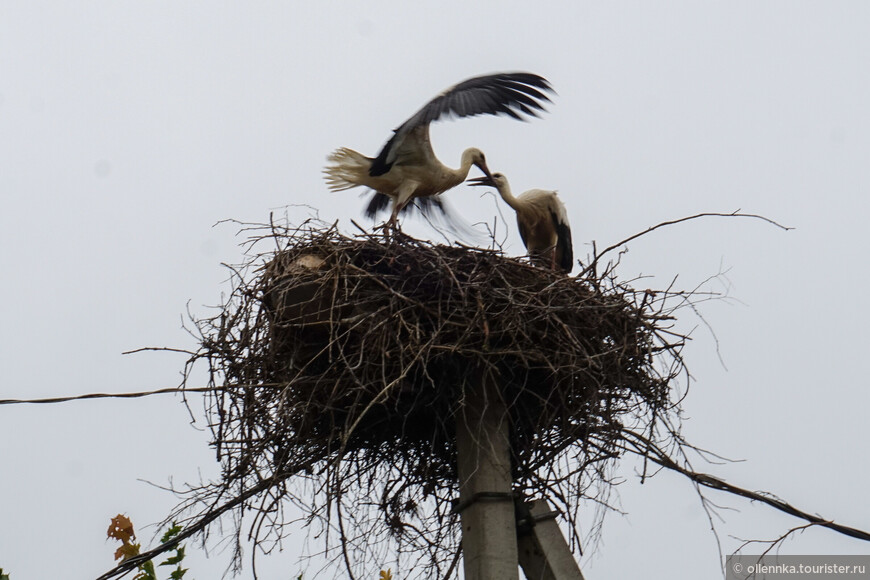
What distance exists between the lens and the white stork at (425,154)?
16.1 ft

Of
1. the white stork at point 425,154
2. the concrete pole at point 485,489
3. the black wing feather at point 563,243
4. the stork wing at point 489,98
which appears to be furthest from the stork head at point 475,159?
the concrete pole at point 485,489

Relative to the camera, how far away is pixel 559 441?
3.88m

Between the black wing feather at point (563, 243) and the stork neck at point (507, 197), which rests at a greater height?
the stork neck at point (507, 197)

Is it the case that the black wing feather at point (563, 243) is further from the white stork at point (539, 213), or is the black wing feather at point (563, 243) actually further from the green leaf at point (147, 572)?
the green leaf at point (147, 572)

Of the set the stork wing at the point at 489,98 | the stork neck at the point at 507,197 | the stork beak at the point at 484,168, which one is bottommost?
the stork wing at the point at 489,98

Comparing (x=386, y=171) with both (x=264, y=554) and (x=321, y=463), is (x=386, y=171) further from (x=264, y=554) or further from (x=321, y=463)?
(x=264, y=554)

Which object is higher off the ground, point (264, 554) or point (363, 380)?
point (363, 380)

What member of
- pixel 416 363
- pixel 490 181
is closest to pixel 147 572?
pixel 416 363

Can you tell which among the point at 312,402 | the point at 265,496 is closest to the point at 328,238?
the point at 312,402

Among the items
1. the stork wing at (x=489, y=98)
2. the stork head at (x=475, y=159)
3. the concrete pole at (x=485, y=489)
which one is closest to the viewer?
the concrete pole at (x=485, y=489)

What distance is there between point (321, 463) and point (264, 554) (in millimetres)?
412

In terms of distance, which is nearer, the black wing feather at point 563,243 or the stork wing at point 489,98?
the stork wing at point 489,98

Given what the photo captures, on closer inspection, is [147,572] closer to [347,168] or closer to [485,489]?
[485,489]

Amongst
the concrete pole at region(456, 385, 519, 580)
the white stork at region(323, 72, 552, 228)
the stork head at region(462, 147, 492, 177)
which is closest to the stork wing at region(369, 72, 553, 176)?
the white stork at region(323, 72, 552, 228)
